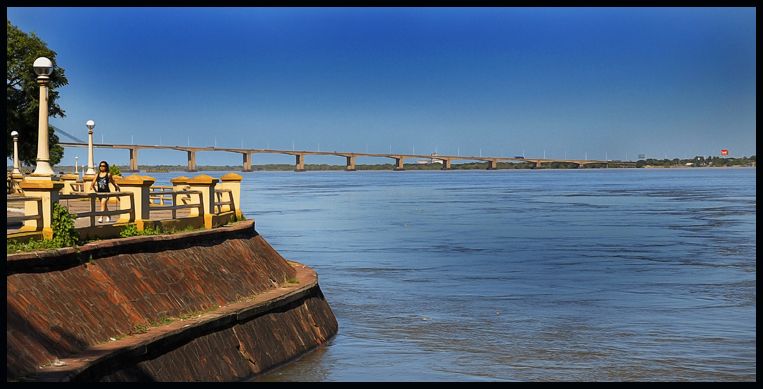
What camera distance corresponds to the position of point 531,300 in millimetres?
28031

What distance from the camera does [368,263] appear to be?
38375mm

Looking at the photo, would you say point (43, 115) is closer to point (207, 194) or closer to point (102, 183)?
point (102, 183)

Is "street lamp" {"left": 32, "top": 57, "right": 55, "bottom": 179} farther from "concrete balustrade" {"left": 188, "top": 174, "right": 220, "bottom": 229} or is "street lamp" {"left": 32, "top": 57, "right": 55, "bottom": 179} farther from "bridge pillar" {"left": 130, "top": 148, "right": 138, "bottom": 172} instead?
"bridge pillar" {"left": 130, "top": 148, "right": 138, "bottom": 172}

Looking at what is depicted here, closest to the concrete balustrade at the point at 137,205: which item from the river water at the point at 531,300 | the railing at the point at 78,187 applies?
the river water at the point at 531,300

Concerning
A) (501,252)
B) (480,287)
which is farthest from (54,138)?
(480,287)

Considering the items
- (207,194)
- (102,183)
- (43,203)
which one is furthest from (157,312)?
(102,183)

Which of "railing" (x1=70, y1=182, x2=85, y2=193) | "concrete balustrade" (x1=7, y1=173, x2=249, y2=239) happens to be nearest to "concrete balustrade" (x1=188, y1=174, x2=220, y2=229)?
"concrete balustrade" (x1=7, y1=173, x2=249, y2=239)

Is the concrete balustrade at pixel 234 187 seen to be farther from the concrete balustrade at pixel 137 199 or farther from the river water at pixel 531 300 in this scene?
the concrete balustrade at pixel 137 199

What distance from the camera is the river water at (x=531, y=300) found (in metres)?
19.0

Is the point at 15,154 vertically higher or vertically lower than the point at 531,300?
higher

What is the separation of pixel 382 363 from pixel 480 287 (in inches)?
475

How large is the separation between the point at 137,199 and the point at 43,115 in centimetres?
215

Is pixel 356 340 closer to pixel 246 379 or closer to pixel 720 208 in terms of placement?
pixel 246 379

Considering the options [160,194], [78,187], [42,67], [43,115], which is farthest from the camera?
[78,187]
